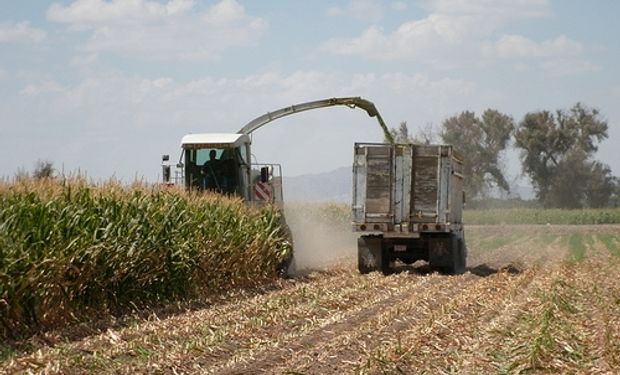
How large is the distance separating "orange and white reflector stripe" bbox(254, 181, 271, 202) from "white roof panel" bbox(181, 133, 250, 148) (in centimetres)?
116

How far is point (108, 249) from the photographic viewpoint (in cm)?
1456

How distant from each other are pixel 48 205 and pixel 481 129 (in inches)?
3940

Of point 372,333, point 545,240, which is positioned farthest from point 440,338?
point 545,240

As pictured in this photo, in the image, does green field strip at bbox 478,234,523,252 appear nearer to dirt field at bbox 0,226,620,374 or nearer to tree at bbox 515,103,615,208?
dirt field at bbox 0,226,620,374

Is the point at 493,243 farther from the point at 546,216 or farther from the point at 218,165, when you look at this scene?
the point at 546,216

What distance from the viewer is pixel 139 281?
15.6m

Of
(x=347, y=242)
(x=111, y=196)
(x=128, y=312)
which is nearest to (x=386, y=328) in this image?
(x=128, y=312)

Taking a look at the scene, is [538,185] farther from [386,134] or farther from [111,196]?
[111,196]

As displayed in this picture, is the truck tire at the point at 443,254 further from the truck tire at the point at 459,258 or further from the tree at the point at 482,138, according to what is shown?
the tree at the point at 482,138

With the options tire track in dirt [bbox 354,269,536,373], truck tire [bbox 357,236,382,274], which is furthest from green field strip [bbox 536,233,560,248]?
tire track in dirt [bbox 354,269,536,373]

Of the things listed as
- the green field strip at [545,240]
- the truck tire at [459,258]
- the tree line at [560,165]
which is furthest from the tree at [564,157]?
the truck tire at [459,258]

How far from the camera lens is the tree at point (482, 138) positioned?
107m

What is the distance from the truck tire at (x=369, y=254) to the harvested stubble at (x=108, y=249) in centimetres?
371

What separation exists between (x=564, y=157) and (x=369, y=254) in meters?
85.5
